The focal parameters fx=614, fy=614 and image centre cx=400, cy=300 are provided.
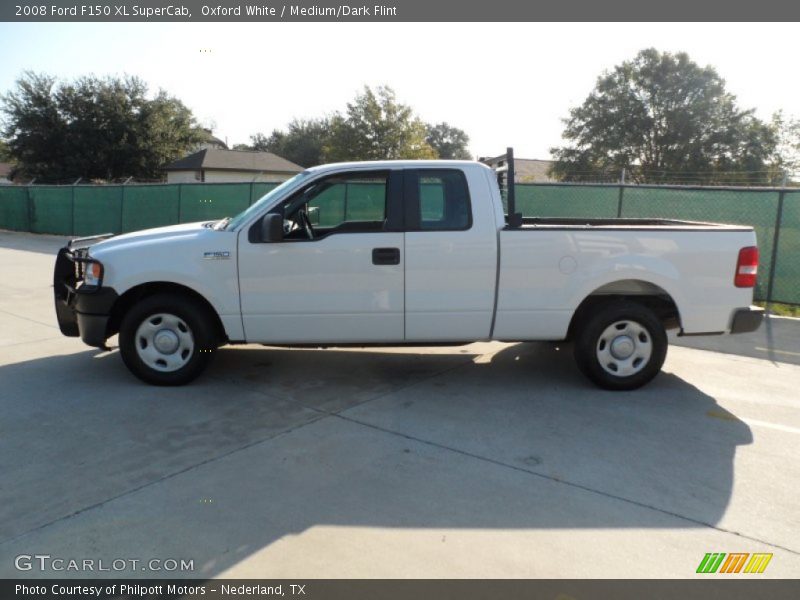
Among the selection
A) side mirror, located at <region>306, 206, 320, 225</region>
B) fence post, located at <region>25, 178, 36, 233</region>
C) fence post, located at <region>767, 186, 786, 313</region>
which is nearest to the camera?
side mirror, located at <region>306, 206, 320, 225</region>

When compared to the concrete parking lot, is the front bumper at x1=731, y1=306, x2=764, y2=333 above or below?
above

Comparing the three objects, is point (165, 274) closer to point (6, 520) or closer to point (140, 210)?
point (6, 520)

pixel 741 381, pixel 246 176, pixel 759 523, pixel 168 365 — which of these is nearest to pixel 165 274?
pixel 168 365

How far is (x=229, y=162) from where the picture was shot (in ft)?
170

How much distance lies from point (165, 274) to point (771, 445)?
490 centimetres

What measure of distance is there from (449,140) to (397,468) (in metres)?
91.9

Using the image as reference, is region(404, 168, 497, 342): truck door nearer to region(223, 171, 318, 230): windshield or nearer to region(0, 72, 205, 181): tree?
region(223, 171, 318, 230): windshield

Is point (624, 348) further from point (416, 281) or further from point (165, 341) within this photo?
point (165, 341)

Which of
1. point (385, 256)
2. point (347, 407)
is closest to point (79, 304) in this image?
point (347, 407)

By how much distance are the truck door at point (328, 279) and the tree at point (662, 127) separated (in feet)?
140

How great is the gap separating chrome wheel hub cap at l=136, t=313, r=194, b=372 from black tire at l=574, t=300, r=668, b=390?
11.4 ft

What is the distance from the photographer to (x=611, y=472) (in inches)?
155

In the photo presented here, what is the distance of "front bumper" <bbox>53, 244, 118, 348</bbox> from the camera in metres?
5.32

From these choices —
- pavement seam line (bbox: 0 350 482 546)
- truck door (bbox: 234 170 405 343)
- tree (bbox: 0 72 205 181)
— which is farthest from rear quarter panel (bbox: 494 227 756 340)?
tree (bbox: 0 72 205 181)
